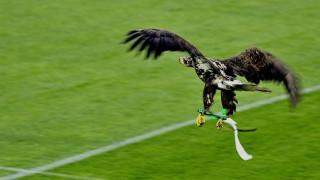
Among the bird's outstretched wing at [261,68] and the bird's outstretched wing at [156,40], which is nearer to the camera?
the bird's outstretched wing at [156,40]

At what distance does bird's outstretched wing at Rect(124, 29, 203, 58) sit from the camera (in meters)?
8.13

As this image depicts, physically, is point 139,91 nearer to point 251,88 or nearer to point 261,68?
point 261,68

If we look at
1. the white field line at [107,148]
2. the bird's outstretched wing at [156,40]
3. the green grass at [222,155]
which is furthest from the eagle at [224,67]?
the white field line at [107,148]

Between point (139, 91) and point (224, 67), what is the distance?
1383cm

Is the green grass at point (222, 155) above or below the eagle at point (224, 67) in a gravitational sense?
below

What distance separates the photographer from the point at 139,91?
22062mm

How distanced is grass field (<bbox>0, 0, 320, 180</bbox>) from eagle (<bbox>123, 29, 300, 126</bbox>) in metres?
4.75

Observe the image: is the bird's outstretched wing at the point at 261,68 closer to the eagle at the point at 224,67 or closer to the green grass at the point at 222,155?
the eagle at the point at 224,67

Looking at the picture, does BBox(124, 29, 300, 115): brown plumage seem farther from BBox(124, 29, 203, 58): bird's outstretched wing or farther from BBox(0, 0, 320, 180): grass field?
BBox(0, 0, 320, 180): grass field

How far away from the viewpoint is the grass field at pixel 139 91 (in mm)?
17719

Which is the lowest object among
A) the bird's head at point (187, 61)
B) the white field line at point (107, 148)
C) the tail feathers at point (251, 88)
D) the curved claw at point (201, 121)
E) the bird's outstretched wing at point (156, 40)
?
the white field line at point (107, 148)

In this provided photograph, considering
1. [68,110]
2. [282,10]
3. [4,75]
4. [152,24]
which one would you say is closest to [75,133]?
[68,110]

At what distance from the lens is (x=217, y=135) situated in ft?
63.0

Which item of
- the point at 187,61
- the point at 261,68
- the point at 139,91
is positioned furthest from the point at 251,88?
the point at 139,91
